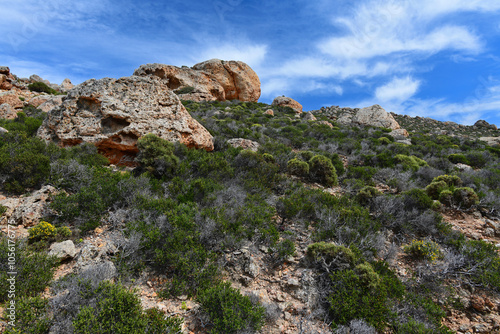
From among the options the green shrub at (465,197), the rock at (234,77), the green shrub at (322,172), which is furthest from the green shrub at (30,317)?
the rock at (234,77)

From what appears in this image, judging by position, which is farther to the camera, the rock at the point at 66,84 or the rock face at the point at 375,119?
the rock at the point at 66,84

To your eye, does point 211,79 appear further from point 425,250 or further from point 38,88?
point 425,250

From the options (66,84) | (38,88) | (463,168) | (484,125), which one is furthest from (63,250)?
(484,125)

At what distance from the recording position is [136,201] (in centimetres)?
507

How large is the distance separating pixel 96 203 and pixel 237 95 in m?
28.3

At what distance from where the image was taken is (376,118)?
2394cm

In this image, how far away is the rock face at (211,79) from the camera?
83.4 ft

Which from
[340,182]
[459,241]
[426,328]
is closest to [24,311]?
[426,328]

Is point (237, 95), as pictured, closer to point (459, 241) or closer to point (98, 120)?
point (98, 120)

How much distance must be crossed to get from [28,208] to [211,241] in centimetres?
373

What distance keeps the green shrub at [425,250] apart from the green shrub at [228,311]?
3734 millimetres

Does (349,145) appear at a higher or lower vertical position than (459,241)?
higher

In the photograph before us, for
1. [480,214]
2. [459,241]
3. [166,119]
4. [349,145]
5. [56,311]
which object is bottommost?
[56,311]

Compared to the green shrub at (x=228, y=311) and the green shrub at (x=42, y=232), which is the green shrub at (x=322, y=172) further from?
the green shrub at (x=42, y=232)
